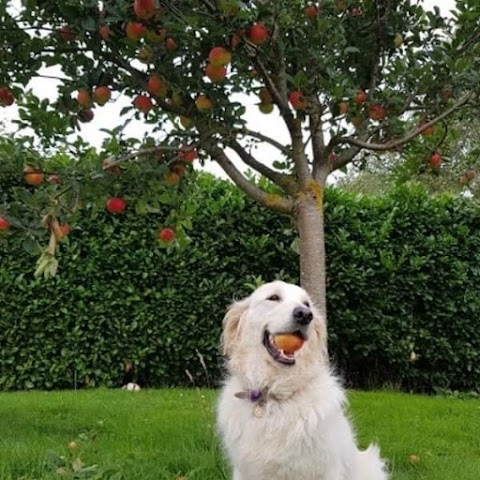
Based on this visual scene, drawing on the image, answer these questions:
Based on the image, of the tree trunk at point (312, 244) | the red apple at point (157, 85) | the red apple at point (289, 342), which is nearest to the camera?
the red apple at point (289, 342)

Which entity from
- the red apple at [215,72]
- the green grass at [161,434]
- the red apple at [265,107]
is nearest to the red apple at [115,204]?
the red apple at [215,72]

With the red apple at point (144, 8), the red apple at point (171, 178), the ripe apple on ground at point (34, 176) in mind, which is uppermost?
the red apple at point (144, 8)

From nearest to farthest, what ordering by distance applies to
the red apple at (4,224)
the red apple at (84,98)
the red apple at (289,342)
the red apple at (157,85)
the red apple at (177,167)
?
the red apple at (4,224) < the red apple at (289,342) < the red apple at (157,85) < the red apple at (84,98) < the red apple at (177,167)

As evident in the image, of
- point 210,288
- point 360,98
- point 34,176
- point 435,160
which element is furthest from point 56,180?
point 210,288

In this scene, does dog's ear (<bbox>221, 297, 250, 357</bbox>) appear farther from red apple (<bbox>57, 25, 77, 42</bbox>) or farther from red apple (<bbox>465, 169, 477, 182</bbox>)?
red apple (<bbox>465, 169, 477, 182</bbox>)

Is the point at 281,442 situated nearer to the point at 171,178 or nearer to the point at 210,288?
the point at 171,178

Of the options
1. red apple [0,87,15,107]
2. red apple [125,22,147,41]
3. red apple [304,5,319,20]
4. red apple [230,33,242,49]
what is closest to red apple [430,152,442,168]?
red apple [304,5,319,20]

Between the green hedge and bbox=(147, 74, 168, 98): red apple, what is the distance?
12.1 ft

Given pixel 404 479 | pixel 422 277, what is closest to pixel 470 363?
pixel 422 277

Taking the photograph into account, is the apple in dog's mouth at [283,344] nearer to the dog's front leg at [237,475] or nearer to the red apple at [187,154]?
the dog's front leg at [237,475]

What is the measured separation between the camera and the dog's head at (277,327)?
326 centimetres

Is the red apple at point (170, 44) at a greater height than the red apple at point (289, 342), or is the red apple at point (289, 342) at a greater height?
the red apple at point (170, 44)

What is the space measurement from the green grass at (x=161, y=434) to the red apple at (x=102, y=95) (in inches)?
73.1

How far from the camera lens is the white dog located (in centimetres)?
316
